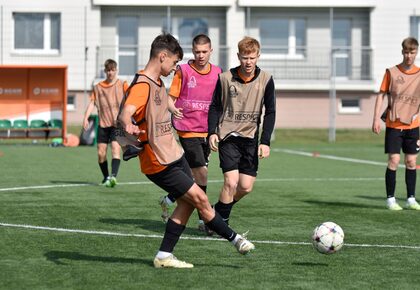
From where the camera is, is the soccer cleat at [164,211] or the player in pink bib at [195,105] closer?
the player in pink bib at [195,105]

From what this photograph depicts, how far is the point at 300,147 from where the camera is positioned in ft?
103

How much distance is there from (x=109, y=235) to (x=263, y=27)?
31833 mm

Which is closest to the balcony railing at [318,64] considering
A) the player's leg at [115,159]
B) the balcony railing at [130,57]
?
the balcony railing at [130,57]

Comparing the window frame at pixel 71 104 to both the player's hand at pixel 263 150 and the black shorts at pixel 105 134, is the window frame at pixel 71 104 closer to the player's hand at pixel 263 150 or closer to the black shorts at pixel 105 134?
the black shorts at pixel 105 134

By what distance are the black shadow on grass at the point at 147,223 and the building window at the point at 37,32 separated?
28704 mm

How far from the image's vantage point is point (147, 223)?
469 inches

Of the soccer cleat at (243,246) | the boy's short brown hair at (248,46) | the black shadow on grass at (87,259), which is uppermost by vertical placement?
the boy's short brown hair at (248,46)

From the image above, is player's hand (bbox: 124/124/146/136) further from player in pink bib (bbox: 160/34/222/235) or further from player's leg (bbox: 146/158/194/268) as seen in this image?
player in pink bib (bbox: 160/34/222/235)

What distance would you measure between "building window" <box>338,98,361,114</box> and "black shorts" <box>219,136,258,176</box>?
30.7m

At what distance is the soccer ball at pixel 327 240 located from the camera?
9391 millimetres

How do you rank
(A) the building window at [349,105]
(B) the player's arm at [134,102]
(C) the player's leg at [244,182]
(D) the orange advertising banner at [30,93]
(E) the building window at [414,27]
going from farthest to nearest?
(E) the building window at [414,27] → (A) the building window at [349,105] → (D) the orange advertising banner at [30,93] → (C) the player's leg at [244,182] → (B) the player's arm at [134,102]

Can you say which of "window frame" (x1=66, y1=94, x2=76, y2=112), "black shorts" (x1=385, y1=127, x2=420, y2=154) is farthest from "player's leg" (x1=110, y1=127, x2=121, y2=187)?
"window frame" (x1=66, y1=94, x2=76, y2=112)

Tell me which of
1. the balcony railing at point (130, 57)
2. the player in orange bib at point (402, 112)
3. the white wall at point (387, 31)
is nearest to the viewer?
the player in orange bib at point (402, 112)

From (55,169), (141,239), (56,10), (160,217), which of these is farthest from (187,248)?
(56,10)
